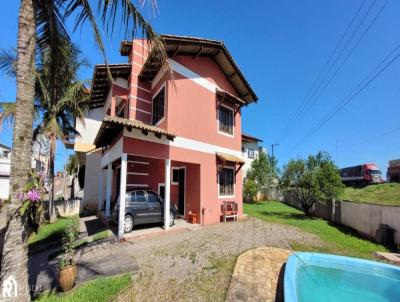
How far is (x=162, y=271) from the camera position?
6.30m

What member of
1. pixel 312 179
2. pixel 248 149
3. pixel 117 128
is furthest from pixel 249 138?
pixel 117 128

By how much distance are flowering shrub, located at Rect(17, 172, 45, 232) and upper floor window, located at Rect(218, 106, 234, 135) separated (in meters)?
11.1

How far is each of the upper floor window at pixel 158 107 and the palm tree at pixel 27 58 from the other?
24.7ft

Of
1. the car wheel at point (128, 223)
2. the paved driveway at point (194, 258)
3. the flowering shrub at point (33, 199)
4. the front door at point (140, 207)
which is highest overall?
the flowering shrub at point (33, 199)

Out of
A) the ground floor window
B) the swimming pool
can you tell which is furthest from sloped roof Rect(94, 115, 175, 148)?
the swimming pool

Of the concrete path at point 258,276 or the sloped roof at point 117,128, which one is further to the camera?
the sloped roof at point 117,128

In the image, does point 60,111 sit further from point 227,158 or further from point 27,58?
point 27,58

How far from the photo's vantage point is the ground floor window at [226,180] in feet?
46.4

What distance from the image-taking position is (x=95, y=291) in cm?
511

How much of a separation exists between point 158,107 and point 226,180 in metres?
6.31

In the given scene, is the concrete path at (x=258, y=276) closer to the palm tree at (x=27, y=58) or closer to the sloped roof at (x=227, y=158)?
the palm tree at (x=27, y=58)

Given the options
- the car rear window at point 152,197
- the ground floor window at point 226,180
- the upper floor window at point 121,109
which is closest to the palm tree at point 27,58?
the car rear window at point 152,197

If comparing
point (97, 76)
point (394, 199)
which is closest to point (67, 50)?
point (97, 76)

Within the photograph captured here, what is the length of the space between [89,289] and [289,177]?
17403 mm
